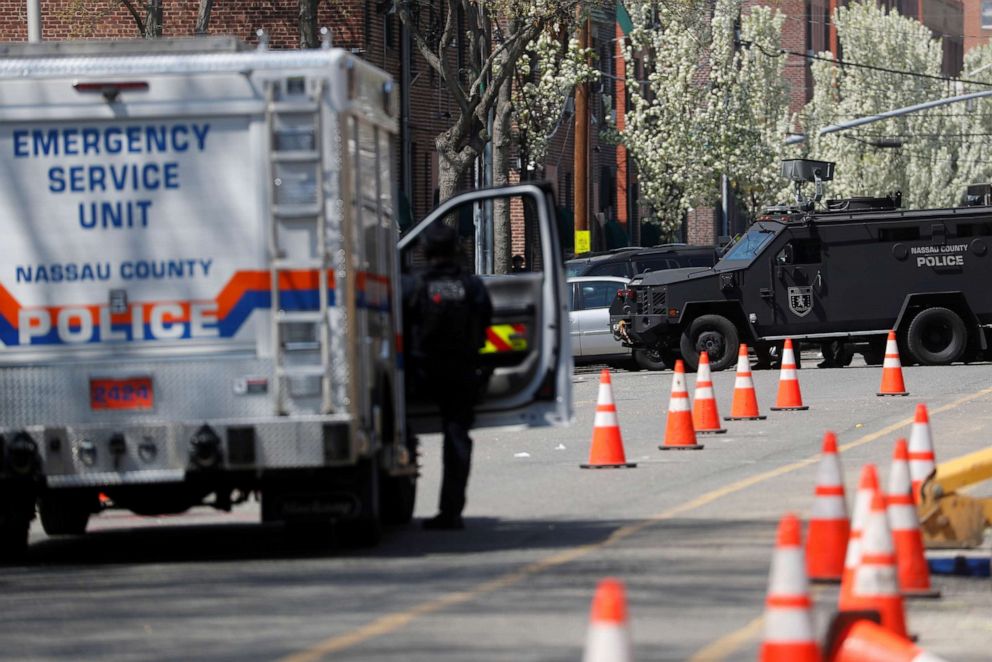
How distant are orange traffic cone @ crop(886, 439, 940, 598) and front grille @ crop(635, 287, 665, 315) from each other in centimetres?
2087

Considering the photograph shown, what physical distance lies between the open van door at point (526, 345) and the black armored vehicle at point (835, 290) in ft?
58.1

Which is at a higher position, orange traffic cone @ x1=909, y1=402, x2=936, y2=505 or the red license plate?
the red license plate

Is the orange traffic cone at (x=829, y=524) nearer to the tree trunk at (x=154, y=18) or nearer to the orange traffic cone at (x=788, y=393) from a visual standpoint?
the orange traffic cone at (x=788, y=393)

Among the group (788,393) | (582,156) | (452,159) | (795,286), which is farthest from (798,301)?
(582,156)

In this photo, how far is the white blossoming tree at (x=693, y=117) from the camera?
194 feet

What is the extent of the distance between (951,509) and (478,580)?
2.53m

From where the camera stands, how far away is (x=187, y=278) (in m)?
11.0

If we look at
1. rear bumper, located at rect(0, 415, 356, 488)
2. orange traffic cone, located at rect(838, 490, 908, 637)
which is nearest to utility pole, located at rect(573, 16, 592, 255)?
rear bumper, located at rect(0, 415, 356, 488)

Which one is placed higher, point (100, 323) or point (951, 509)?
point (100, 323)

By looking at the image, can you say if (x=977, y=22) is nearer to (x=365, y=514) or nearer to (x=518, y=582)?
(x=365, y=514)

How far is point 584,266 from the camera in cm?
3366

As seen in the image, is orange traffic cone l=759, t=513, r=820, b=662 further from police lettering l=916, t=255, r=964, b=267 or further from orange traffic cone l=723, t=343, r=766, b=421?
police lettering l=916, t=255, r=964, b=267

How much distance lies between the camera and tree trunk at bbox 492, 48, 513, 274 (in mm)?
35894

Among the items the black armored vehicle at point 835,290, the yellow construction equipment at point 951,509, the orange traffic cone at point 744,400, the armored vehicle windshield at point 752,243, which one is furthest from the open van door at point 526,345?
the armored vehicle windshield at point 752,243
